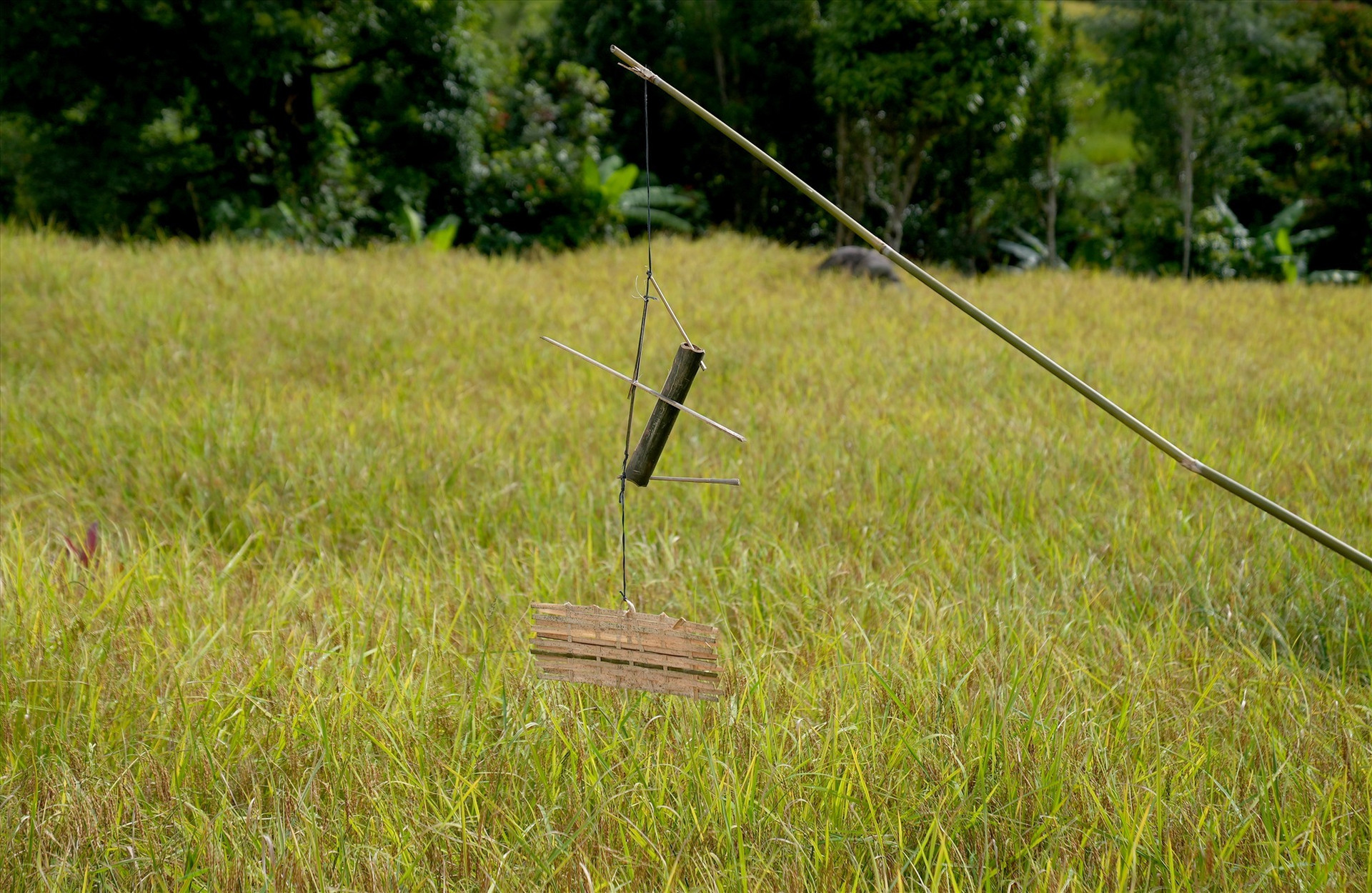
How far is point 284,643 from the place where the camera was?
2113 millimetres

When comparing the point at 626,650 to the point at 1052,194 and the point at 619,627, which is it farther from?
the point at 1052,194

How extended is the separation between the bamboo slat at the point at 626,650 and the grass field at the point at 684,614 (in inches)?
10.9

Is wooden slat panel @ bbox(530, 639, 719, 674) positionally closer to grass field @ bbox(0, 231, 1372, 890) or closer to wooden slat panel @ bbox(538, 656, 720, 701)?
wooden slat panel @ bbox(538, 656, 720, 701)

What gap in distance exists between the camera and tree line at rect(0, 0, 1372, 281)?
362 inches

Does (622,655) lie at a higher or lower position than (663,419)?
lower

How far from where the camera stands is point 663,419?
1230 millimetres

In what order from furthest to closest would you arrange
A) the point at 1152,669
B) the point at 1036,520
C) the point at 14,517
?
the point at 1036,520, the point at 14,517, the point at 1152,669

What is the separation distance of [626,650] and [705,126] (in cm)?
1125

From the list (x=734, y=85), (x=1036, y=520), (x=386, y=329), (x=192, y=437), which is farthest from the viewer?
(x=734, y=85)

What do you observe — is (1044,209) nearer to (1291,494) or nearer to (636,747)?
(1291,494)

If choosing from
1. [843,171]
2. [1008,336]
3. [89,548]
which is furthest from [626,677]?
[843,171]

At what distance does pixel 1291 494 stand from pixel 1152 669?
1.53 meters

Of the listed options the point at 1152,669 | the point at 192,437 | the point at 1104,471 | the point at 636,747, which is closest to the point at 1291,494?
the point at 1104,471

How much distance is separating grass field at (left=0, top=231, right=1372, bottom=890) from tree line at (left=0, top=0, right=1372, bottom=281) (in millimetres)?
5153
